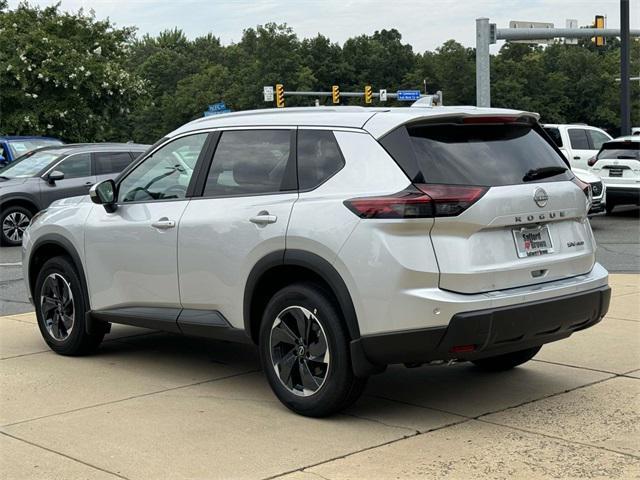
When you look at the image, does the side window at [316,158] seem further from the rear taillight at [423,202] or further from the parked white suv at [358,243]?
the rear taillight at [423,202]

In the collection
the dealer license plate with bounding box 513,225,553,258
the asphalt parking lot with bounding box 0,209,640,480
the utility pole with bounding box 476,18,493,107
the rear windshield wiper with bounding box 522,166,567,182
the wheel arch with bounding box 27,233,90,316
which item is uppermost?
the utility pole with bounding box 476,18,493,107

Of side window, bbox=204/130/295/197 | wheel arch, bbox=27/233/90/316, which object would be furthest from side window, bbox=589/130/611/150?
side window, bbox=204/130/295/197

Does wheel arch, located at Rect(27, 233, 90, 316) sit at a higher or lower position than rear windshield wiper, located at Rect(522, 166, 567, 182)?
lower

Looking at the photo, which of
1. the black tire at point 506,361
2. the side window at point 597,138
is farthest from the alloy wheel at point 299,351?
the side window at point 597,138

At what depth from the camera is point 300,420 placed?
5.46m

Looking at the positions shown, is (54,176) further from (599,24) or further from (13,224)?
(599,24)

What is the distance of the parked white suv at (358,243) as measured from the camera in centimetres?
506

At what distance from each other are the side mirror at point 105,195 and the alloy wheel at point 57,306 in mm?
771

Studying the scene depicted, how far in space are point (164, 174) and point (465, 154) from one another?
2.28 m

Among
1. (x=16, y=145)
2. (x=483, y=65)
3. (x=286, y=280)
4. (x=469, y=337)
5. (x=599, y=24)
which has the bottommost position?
(x=469, y=337)

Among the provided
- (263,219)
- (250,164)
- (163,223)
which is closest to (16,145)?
(163,223)

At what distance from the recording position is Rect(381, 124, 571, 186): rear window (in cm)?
523

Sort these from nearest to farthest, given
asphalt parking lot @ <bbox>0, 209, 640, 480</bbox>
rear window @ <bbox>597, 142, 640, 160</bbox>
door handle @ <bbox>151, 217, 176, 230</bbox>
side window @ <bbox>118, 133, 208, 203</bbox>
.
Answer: asphalt parking lot @ <bbox>0, 209, 640, 480</bbox>, door handle @ <bbox>151, 217, 176, 230</bbox>, side window @ <bbox>118, 133, 208, 203</bbox>, rear window @ <bbox>597, 142, 640, 160</bbox>

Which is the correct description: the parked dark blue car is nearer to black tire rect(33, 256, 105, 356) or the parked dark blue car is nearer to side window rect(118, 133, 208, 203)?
black tire rect(33, 256, 105, 356)
